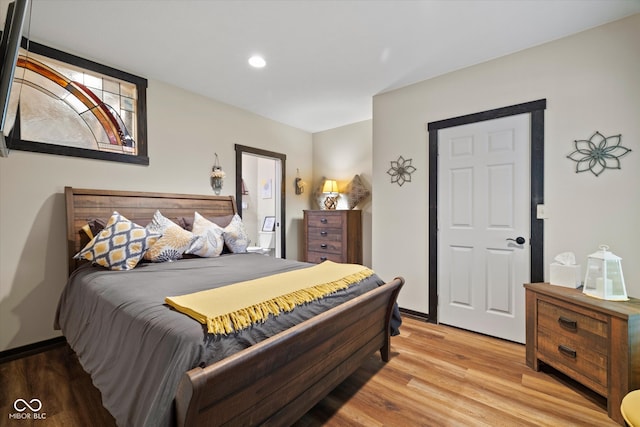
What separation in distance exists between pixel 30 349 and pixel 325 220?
331 cm

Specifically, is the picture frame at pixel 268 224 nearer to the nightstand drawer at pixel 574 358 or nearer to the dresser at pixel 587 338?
the dresser at pixel 587 338

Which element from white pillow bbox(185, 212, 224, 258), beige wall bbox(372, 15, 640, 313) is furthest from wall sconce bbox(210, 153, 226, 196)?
beige wall bbox(372, 15, 640, 313)

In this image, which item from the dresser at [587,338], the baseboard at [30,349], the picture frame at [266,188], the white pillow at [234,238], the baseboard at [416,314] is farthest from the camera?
the picture frame at [266,188]

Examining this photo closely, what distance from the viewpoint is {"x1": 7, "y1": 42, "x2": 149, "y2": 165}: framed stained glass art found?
93.3 inches

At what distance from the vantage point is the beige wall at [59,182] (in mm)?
2305

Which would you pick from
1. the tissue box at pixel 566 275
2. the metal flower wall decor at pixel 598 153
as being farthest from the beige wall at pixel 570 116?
the tissue box at pixel 566 275

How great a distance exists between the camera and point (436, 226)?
301 centimetres

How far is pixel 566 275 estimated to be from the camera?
6.94ft

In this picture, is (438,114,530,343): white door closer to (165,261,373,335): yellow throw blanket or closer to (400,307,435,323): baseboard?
(400,307,435,323): baseboard

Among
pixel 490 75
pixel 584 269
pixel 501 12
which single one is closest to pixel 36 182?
pixel 501 12

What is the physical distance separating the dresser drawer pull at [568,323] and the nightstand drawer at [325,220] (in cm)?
261

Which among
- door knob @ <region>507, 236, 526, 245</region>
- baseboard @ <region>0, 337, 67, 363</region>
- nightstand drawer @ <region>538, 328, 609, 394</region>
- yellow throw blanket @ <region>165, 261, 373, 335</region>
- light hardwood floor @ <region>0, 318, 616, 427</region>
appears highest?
door knob @ <region>507, 236, 526, 245</region>

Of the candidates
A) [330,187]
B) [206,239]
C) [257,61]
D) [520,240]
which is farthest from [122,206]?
[520,240]

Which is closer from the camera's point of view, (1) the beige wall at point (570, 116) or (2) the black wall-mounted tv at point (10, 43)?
(2) the black wall-mounted tv at point (10, 43)
